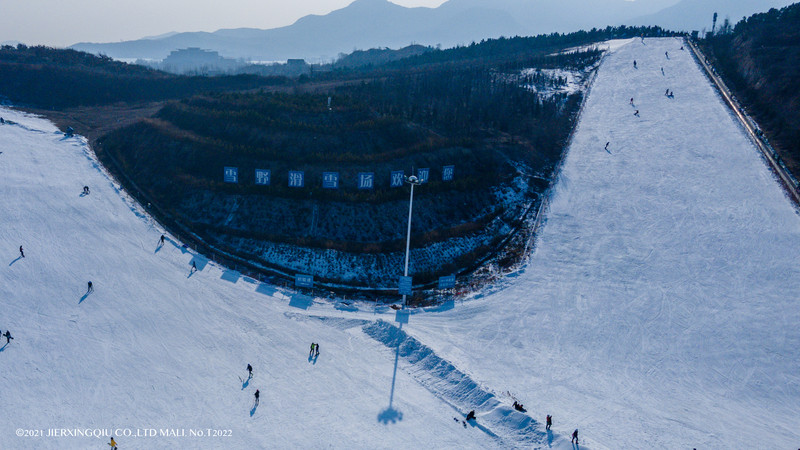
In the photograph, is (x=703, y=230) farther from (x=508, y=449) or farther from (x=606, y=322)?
(x=508, y=449)

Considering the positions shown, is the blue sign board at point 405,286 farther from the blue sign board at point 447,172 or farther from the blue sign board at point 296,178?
the blue sign board at point 447,172

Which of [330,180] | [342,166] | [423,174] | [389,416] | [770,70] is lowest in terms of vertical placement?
[389,416]

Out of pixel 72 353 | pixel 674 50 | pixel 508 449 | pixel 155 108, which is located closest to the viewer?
pixel 508 449

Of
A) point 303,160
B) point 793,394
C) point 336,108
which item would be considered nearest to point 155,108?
point 336,108

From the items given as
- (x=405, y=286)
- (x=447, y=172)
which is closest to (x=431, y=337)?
(x=405, y=286)

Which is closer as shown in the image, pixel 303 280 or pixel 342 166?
pixel 303 280

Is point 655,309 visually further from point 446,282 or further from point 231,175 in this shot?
point 231,175

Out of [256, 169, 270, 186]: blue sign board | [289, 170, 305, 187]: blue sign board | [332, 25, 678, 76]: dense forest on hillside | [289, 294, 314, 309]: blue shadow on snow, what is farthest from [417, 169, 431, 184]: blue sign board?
[332, 25, 678, 76]: dense forest on hillside
